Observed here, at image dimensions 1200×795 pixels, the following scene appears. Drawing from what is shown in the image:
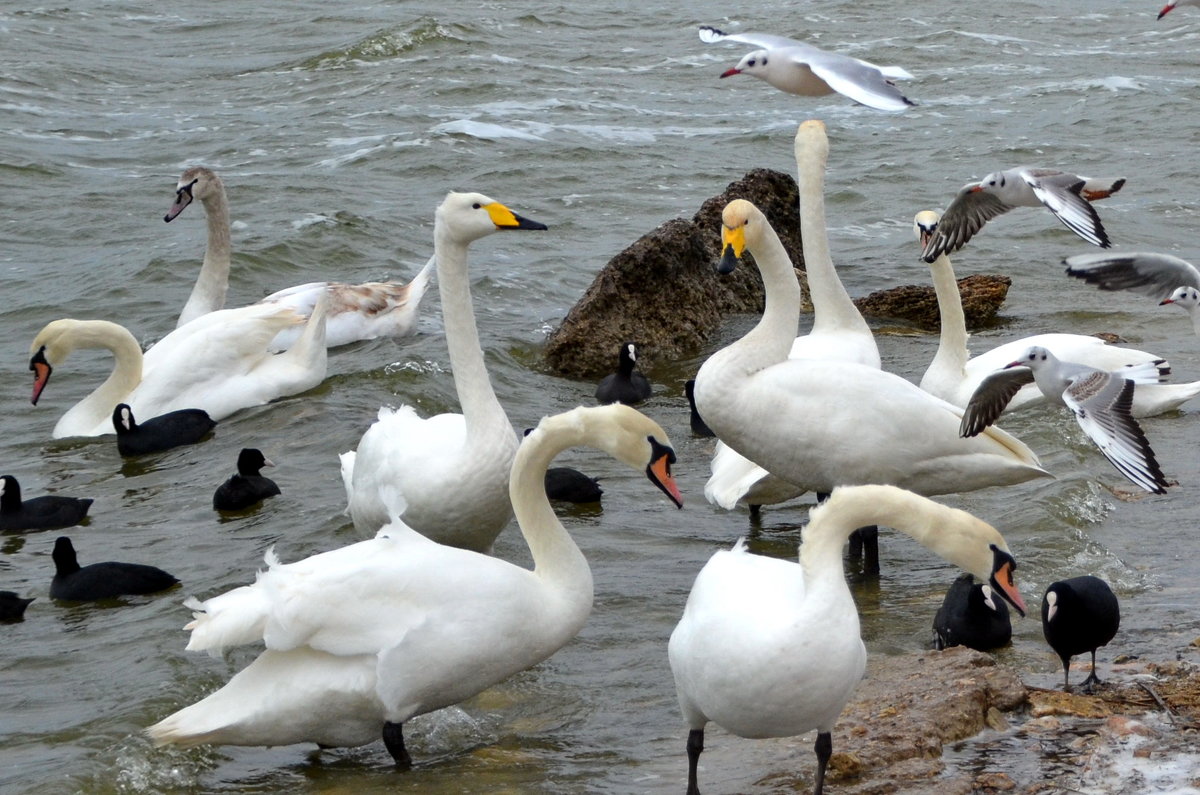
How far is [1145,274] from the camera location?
912 centimetres

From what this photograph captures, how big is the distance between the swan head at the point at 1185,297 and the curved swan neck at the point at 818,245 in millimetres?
1924

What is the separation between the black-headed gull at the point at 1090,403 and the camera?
6.30 metres

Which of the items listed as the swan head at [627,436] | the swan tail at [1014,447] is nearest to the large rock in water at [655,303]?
the swan tail at [1014,447]

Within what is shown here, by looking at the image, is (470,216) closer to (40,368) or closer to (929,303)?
(40,368)

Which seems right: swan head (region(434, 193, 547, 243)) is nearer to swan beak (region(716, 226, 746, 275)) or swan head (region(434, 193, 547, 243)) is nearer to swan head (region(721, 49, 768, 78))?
swan beak (region(716, 226, 746, 275))

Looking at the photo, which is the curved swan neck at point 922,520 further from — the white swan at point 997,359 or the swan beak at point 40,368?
the swan beak at point 40,368

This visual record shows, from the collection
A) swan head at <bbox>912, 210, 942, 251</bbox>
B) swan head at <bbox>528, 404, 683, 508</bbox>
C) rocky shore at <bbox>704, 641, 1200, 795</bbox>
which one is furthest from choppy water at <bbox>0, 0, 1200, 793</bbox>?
swan head at <bbox>912, 210, 942, 251</bbox>

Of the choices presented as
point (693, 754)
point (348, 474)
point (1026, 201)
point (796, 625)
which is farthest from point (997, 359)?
point (796, 625)

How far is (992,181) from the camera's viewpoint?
8.59 m

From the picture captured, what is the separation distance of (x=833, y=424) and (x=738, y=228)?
1068mm

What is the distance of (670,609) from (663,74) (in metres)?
19.9

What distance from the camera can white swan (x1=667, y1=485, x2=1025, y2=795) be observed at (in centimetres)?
468

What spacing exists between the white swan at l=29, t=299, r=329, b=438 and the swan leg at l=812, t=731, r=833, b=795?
7.05 metres

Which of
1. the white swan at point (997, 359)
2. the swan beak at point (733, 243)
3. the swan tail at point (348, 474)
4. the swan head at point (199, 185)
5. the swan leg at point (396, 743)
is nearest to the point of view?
the swan leg at point (396, 743)
